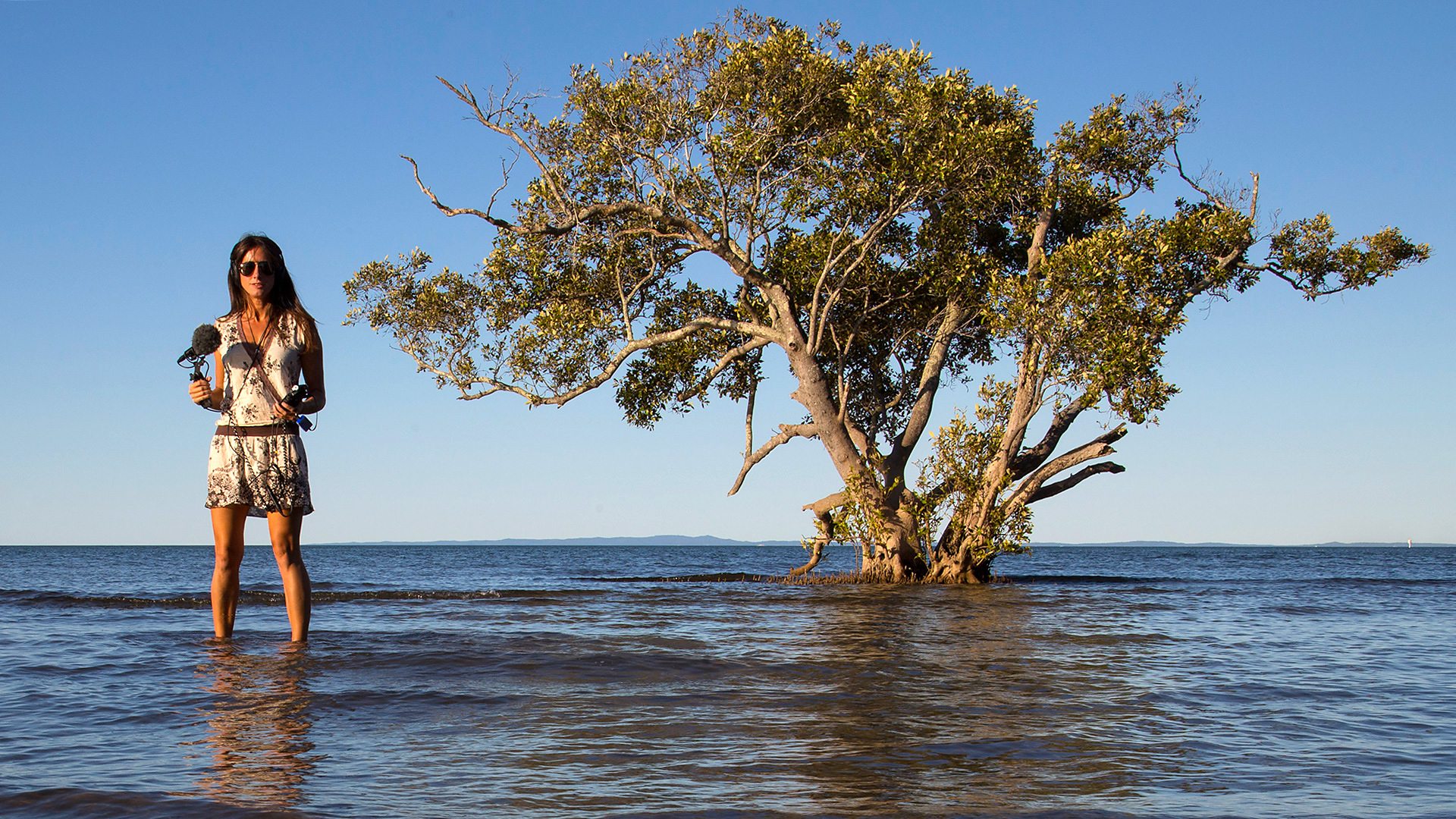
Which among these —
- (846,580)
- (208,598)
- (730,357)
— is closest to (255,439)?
(208,598)

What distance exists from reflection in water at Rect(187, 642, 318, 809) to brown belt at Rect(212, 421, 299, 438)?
1371mm

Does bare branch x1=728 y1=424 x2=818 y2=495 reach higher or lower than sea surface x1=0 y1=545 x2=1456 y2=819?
higher

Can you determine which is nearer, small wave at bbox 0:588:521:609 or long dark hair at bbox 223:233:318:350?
long dark hair at bbox 223:233:318:350

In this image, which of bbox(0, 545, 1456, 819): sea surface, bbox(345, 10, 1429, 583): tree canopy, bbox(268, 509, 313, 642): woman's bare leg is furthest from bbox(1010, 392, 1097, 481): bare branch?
bbox(268, 509, 313, 642): woman's bare leg

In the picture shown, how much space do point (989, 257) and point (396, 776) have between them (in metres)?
17.9

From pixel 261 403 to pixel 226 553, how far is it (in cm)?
97

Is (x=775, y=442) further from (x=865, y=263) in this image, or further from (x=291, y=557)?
(x=291, y=557)

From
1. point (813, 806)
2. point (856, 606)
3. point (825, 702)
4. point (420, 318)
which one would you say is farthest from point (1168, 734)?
point (420, 318)

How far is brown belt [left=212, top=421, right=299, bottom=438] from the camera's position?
266 inches

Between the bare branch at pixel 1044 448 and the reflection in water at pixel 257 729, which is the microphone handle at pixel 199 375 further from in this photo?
the bare branch at pixel 1044 448

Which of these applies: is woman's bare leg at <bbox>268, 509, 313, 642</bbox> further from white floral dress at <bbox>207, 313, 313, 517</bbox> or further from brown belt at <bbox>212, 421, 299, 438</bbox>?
brown belt at <bbox>212, 421, 299, 438</bbox>

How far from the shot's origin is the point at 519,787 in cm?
379

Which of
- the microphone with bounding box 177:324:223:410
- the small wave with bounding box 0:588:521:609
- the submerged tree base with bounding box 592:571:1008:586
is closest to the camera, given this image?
the microphone with bounding box 177:324:223:410

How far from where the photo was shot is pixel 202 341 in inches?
261
